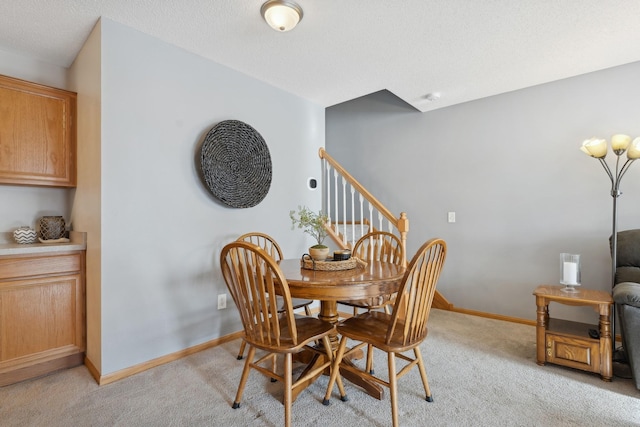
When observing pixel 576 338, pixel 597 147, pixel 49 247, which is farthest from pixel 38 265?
pixel 597 147

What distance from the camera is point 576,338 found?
6.95 feet

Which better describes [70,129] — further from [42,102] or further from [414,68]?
[414,68]

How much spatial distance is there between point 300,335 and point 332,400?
49cm

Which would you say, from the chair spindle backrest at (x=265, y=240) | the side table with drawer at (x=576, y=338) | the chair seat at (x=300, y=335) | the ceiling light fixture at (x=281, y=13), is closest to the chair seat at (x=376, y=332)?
the chair seat at (x=300, y=335)

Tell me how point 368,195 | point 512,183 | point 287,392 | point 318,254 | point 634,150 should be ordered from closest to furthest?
1. point 287,392
2. point 318,254
3. point 634,150
4. point 512,183
5. point 368,195

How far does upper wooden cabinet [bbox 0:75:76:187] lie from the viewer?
2186mm

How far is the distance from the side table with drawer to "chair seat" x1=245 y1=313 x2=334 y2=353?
5.12 ft

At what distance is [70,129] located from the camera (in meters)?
2.43

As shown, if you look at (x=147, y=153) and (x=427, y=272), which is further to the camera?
(x=147, y=153)

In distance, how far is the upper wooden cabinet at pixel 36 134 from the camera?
2.19 m

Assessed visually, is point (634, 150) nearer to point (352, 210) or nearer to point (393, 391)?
point (352, 210)

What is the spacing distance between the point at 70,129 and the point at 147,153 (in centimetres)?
75

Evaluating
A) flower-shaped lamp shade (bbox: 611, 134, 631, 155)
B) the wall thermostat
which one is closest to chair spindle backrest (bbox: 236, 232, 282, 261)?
the wall thermostat

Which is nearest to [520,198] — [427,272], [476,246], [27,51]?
[476,246]
